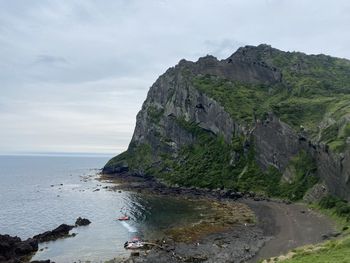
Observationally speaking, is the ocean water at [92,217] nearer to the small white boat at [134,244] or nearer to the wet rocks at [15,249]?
the small white boat at [134,244]

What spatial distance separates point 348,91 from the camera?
168000mm

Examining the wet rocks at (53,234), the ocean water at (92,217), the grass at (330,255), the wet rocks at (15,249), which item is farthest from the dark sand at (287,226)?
the wet rocks at (53,234)

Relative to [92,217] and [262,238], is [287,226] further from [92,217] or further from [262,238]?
[92,217]

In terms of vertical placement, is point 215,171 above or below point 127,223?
above

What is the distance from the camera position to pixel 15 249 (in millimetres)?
70000

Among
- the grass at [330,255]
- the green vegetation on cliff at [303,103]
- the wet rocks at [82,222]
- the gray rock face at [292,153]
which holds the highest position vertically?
the green vegetation on cliff at [303,103]

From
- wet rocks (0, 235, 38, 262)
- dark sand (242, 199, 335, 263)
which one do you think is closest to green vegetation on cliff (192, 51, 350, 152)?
dark sand (242, 199, 335, 263)

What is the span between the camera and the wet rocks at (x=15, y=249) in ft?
219

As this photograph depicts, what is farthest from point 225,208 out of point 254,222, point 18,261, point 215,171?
point 18,261

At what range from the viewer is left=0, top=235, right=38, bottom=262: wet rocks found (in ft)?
219

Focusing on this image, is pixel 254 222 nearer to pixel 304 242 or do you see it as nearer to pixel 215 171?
pixel 304 242

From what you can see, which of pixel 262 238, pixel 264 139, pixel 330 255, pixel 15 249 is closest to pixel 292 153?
pixel 264 139

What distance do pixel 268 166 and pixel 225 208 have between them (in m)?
33.7

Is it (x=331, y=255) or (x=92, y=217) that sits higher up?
(x=331, y=255)
